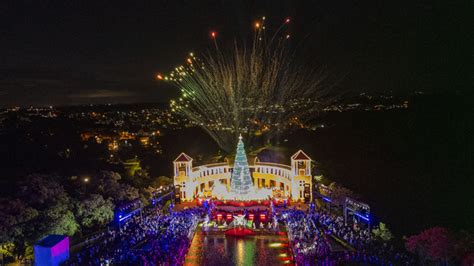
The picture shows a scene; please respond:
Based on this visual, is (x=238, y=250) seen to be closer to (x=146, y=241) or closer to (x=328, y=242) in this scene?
(x=328, y=242)

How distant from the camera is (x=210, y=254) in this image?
834 inches

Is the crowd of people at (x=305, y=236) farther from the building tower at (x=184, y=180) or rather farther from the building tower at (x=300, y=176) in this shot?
the building tower at (x=184, y=180)

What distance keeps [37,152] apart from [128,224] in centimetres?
3257

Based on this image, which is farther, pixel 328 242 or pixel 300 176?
pixel 300 176

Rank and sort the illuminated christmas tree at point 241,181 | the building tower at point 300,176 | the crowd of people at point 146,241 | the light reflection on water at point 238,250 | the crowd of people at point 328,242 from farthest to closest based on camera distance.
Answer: the building tower at point 300,176, the illuminated christmas tree at point 241,181, the light reflection on water at point 238,250, the crowd of people at point 146,241, the crowd of people at point 328,242

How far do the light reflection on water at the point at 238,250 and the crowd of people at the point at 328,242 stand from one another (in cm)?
86

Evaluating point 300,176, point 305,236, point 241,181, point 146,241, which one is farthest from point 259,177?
point 146,241

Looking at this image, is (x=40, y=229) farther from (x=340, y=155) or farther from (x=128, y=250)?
(x=340, y=155)

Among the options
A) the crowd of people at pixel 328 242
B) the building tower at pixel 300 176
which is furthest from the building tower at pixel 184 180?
the crowd of people at pixel 328 242

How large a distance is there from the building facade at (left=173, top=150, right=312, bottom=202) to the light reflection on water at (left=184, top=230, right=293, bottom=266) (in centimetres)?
891

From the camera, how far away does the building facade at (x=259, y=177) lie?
107ft

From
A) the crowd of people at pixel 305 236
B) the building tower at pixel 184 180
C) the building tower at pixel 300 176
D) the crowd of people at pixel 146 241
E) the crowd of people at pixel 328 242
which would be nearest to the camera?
the crowd of people at pixel 328 242

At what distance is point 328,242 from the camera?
73.2ft

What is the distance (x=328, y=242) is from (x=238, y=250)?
5.10m
